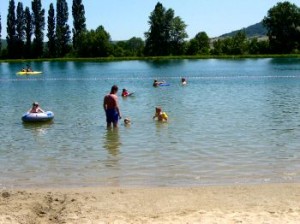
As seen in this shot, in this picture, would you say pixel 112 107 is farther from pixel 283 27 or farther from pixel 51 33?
pixel 51 33

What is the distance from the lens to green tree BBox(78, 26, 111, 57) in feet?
390

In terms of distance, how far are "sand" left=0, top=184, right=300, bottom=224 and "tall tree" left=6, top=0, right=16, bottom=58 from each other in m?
117

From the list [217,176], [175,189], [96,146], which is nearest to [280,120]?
[96,146]

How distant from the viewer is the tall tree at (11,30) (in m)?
123

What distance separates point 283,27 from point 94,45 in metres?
44.8

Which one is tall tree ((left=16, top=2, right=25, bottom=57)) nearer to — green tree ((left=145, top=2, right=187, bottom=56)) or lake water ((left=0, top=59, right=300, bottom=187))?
green tree ((left=145, top=2, right=187, bottom=56))

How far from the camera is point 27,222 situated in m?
8.57

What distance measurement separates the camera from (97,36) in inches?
4727

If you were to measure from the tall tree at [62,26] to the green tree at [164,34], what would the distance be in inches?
786

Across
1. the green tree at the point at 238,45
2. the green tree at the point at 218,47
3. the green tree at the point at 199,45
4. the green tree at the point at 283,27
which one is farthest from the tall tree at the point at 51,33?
the green tree at the point at 283,27

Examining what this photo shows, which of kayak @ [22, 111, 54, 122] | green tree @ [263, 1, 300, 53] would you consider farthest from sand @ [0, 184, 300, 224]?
green tree @ [263, 1, 300, 53]

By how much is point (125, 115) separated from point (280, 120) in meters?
7.87

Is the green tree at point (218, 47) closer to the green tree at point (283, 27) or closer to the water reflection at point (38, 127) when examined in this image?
the green tree at point (283, 27)

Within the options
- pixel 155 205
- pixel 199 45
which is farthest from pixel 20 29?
pixel 155 205
